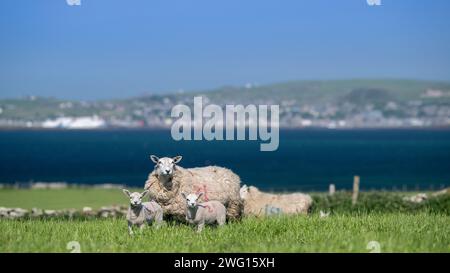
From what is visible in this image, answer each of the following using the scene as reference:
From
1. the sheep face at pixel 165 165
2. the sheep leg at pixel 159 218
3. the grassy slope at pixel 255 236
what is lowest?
the grassy slope at pixel 255 236

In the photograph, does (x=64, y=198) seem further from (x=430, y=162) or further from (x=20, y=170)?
(x=430, y=162)

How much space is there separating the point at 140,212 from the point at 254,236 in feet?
8.03

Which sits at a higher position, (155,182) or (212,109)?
(212,109)

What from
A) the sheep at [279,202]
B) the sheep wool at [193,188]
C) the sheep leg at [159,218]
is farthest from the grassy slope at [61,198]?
the sheep leg at [159,218]

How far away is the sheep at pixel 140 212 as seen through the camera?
17.7 meters

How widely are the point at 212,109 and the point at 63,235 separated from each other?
5.55 m

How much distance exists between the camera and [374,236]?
16.4 metres

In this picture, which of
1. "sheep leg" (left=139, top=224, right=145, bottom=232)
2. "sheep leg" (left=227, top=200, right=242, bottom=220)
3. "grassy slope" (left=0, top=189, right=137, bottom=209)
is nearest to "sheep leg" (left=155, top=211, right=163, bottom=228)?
"sheep leg" (left=139, top=224, right=145, bottom=232)

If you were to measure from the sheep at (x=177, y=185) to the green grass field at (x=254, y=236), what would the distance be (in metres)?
0.48

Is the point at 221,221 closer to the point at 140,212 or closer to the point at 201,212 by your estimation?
the point at 201,212

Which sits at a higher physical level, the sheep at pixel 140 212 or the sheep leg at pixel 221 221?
the sheep at pixel 140 212

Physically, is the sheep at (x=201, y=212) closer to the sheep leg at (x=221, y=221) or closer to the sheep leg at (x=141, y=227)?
the sheep leg at (x=221, y=221)

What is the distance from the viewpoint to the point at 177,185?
782 inches
